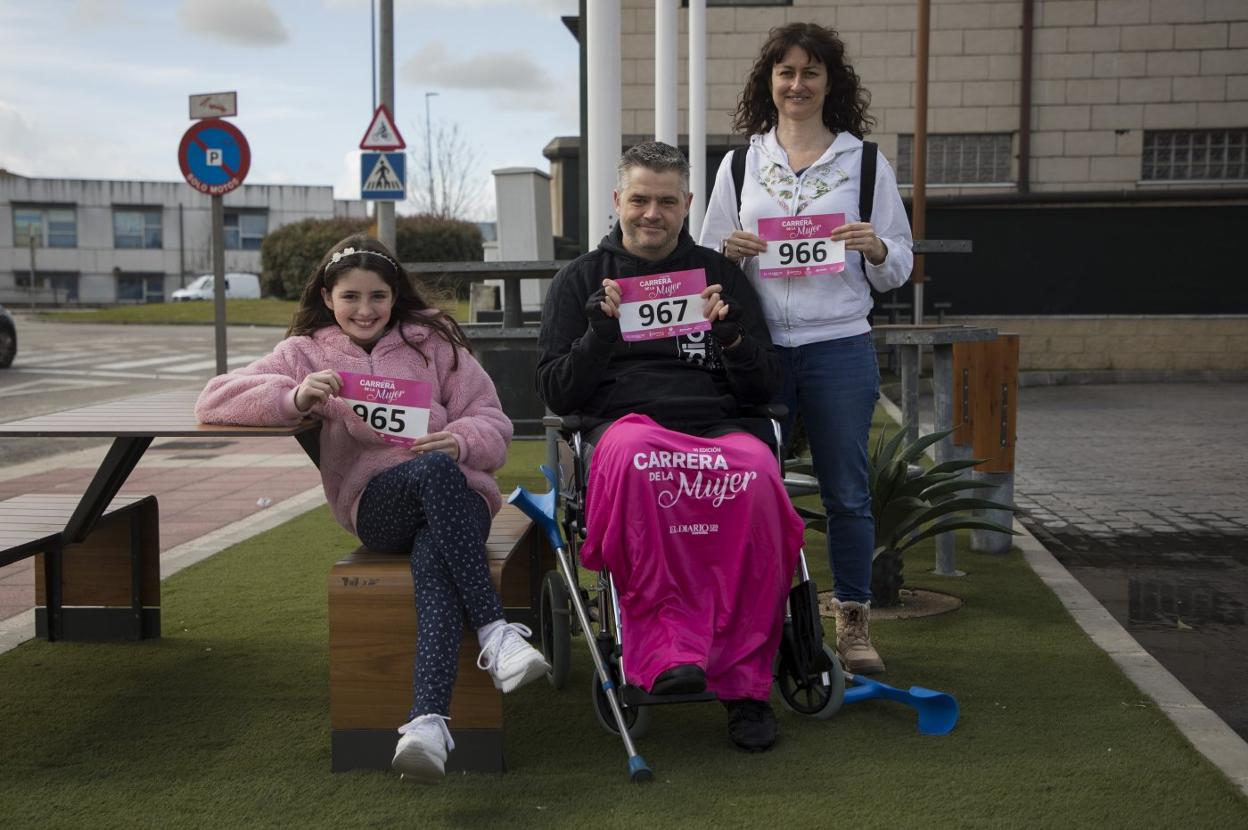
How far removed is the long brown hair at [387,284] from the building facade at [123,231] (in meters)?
66.7

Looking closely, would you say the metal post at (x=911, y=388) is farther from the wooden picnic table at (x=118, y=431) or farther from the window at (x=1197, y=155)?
the window at (x=1197, y=155)

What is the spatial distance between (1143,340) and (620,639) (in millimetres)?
17177

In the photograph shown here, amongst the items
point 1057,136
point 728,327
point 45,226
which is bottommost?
point 728,327

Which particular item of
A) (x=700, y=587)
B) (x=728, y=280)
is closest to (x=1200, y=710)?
(x=700, y=587)

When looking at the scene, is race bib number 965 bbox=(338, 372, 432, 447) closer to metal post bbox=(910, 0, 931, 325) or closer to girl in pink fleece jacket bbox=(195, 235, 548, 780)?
girl in pink fleece jacket bbox=(195, 235, 548, 780)

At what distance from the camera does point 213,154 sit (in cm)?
1248

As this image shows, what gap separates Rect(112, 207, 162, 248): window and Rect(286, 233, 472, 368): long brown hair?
71796 mm

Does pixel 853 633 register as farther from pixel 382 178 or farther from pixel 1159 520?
pixel 382 178

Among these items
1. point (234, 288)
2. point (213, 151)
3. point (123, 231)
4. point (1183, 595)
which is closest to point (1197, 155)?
point (213, 151)

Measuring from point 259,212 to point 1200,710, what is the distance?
7289cm

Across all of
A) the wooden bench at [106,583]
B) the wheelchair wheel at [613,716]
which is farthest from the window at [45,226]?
the wheelchair wheel at [613,716]

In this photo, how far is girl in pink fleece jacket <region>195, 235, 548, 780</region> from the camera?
342cm

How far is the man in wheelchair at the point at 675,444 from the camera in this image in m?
3.54

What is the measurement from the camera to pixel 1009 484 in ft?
20.6
